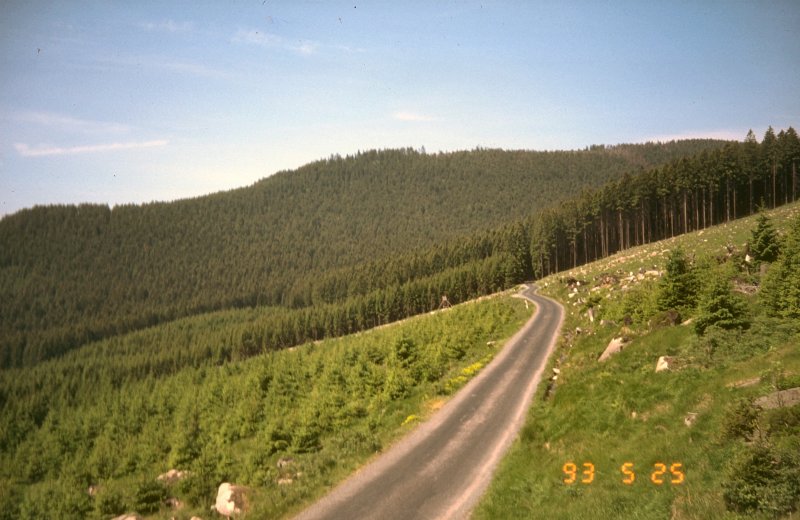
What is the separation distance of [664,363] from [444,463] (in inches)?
405

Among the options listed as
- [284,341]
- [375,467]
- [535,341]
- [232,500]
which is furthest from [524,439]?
[284,341]

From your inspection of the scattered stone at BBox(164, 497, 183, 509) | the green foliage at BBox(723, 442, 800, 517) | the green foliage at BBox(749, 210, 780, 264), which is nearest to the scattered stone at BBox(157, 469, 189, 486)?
the scattered stone at BBox(164, 497, 183, 509)

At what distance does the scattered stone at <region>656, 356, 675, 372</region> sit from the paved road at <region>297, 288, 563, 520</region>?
21.5ft

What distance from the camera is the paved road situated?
15031 millimetres

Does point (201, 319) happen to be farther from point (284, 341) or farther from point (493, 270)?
point (493, 270)

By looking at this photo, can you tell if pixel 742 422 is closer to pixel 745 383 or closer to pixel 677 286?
pixel 745 383

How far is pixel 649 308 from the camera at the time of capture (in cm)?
2858

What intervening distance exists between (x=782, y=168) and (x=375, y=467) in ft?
354

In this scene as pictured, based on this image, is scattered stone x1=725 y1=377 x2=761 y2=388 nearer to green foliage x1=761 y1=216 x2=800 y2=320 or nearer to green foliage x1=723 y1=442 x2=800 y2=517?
green foliage x1=723 y1=442 x2=800 y2=517

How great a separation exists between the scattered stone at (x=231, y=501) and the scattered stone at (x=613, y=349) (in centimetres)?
1965

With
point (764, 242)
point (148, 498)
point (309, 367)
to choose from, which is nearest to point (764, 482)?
point (764, 242)

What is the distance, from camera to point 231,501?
58.1ft

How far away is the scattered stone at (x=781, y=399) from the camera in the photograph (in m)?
11.3

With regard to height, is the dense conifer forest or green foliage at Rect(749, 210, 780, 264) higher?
green foliage at Rect(749, 210, 780, 264)
